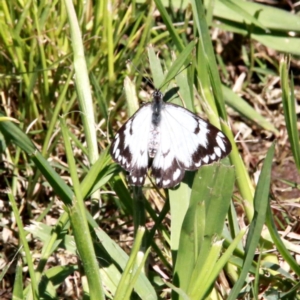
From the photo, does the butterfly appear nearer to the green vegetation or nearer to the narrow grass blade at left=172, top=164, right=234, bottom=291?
the green vegetation

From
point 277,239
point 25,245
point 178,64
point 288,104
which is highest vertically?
point 178,64

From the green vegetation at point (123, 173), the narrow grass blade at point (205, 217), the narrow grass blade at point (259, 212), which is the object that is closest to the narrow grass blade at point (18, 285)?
the green vegetation at point (123, 173)

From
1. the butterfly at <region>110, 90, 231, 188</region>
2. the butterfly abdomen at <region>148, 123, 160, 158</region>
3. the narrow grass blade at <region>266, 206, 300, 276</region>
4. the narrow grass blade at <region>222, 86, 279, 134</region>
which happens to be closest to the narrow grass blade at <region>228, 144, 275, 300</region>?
the narrow grass blade at <region>266, 206, 300, 276</region>

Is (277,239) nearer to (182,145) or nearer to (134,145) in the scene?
(182,145)

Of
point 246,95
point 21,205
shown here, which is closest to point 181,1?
point 246,95

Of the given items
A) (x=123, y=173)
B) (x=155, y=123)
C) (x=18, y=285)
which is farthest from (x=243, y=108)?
(x=18, y=285)

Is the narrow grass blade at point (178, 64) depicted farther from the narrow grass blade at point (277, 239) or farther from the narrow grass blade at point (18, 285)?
the narrow grass blade at point (18, 285)

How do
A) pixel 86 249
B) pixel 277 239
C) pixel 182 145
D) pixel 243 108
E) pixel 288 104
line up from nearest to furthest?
pixel 86 249
pixel 277 239
pixel 288 104
pixel 182 145
pixel 243 108

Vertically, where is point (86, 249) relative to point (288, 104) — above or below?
below
